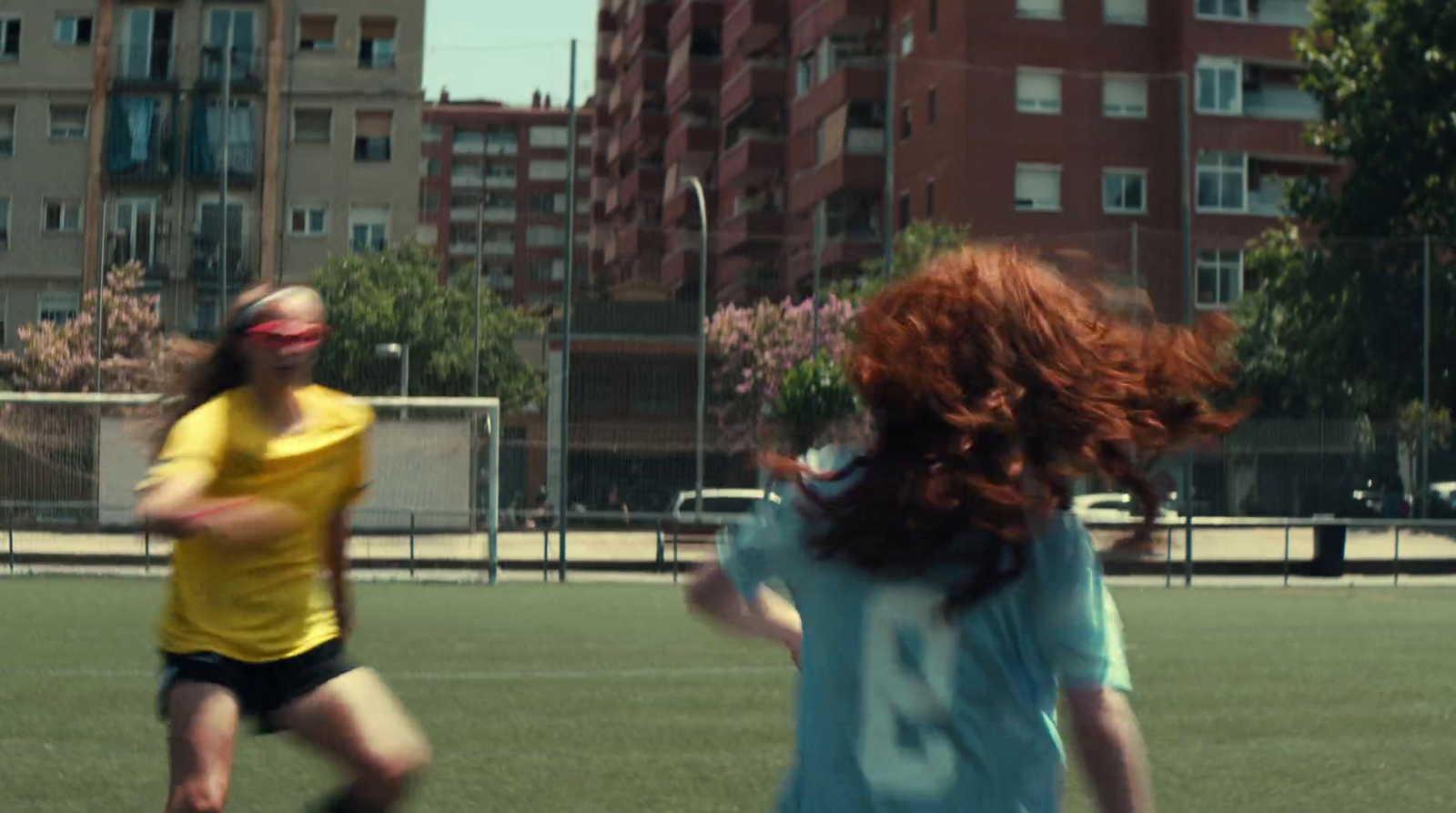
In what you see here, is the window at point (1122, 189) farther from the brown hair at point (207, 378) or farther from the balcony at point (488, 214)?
the balcony at point (488, 214)

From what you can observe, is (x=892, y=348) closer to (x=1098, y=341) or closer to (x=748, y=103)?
(x=1098, y=341)

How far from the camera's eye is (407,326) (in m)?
60.1

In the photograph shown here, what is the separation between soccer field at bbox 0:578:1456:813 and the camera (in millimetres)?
8102

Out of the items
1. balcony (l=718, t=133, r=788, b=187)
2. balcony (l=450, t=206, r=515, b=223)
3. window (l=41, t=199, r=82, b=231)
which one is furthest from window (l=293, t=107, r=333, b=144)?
balcony (l=450, t=206, r=515, b=223)

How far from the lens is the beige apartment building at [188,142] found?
161ft

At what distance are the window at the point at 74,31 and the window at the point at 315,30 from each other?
518cm

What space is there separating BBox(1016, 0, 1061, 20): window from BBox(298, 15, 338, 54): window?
59.8ft

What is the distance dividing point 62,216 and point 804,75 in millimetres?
31212

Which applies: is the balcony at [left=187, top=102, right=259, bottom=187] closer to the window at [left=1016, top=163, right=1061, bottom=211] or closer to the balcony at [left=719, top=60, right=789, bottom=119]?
the window at [left=1016, top=163, right=1061, bottom=211]

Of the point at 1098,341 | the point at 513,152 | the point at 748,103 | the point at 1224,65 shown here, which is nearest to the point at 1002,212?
the point at 1224,65

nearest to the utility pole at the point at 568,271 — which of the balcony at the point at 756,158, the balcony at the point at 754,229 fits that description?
the balcony at the point at 754,229

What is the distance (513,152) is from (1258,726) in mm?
137469

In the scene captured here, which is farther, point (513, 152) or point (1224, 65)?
point (513, 152)

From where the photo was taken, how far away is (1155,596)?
26562 mm
